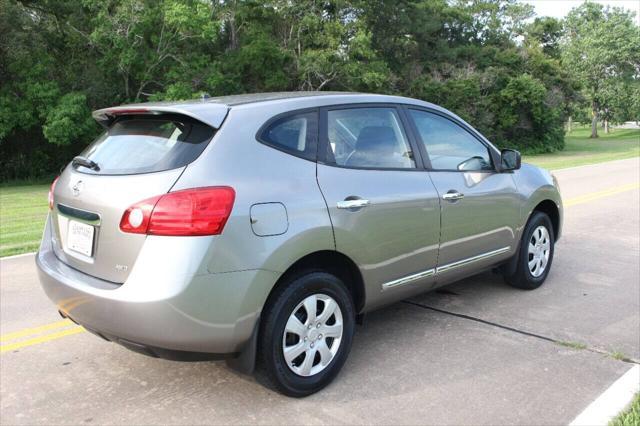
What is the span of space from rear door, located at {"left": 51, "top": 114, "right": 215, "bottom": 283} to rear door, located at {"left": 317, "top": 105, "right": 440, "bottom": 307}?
34.7 inches

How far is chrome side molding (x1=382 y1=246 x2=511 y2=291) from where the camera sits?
161 inches

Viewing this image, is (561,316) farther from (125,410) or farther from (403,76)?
(403,76)

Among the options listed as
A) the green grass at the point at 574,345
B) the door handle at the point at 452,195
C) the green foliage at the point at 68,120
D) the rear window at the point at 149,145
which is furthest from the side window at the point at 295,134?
the green foliage at the point at 68,120

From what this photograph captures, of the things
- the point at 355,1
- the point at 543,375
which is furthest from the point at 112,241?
the point at 355,1

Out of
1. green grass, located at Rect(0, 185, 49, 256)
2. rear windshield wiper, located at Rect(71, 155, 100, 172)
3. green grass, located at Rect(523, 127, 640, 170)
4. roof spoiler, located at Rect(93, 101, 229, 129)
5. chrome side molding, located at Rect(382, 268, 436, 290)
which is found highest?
roof spoiler, located at Rect(93, 101, 229, 129)

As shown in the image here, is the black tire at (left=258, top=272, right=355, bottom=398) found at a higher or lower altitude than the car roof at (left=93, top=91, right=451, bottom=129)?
lower

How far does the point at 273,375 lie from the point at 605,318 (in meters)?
3.08

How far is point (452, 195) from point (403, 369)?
1.38m

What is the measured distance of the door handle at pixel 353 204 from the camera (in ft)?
11.9

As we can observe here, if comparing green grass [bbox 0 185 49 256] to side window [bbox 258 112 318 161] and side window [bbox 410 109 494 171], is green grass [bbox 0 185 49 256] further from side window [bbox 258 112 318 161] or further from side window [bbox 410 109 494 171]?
side window [bbox 410 109 494 171]

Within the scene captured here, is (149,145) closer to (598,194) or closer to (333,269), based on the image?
(333,269)

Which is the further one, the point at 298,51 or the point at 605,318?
the point at 298,51

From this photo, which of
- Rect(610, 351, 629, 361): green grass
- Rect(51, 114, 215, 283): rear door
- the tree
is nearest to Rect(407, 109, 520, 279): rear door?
Rect(610, 351, 629, 361): green grass

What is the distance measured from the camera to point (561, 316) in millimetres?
4969
